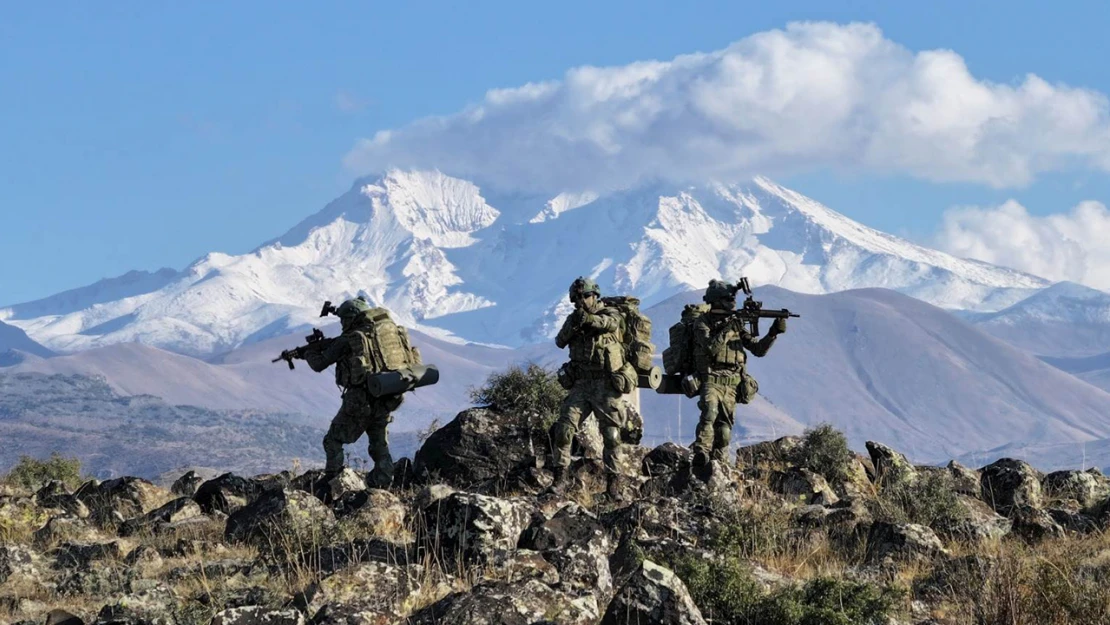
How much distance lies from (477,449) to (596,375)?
78.1 inches

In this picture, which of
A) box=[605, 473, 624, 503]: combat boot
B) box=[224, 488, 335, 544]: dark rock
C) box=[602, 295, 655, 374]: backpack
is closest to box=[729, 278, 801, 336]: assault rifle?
box=[602, 295, 655, 374]: backpack

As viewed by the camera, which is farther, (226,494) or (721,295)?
(721,295)

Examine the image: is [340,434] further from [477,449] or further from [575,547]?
[575,547]

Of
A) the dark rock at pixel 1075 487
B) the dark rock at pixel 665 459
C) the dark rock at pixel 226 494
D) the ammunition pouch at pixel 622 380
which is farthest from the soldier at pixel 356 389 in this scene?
the dark rock at pixel 1075 487

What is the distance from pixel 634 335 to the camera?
2311 cm

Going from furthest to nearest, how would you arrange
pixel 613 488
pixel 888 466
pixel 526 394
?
pixel 526 394 < pixel 888 466 < pixel 613 488

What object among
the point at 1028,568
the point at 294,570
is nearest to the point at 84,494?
the point at 294,570

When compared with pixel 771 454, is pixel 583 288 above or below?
above

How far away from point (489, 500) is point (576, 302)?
28.7 feet

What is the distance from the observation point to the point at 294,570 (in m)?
13.8

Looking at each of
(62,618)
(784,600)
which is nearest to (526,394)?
(62,618)

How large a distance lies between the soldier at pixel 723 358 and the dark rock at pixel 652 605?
38.1ft

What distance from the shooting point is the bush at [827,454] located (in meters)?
22.5

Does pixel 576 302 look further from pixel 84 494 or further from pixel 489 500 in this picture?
pixel 489 500
